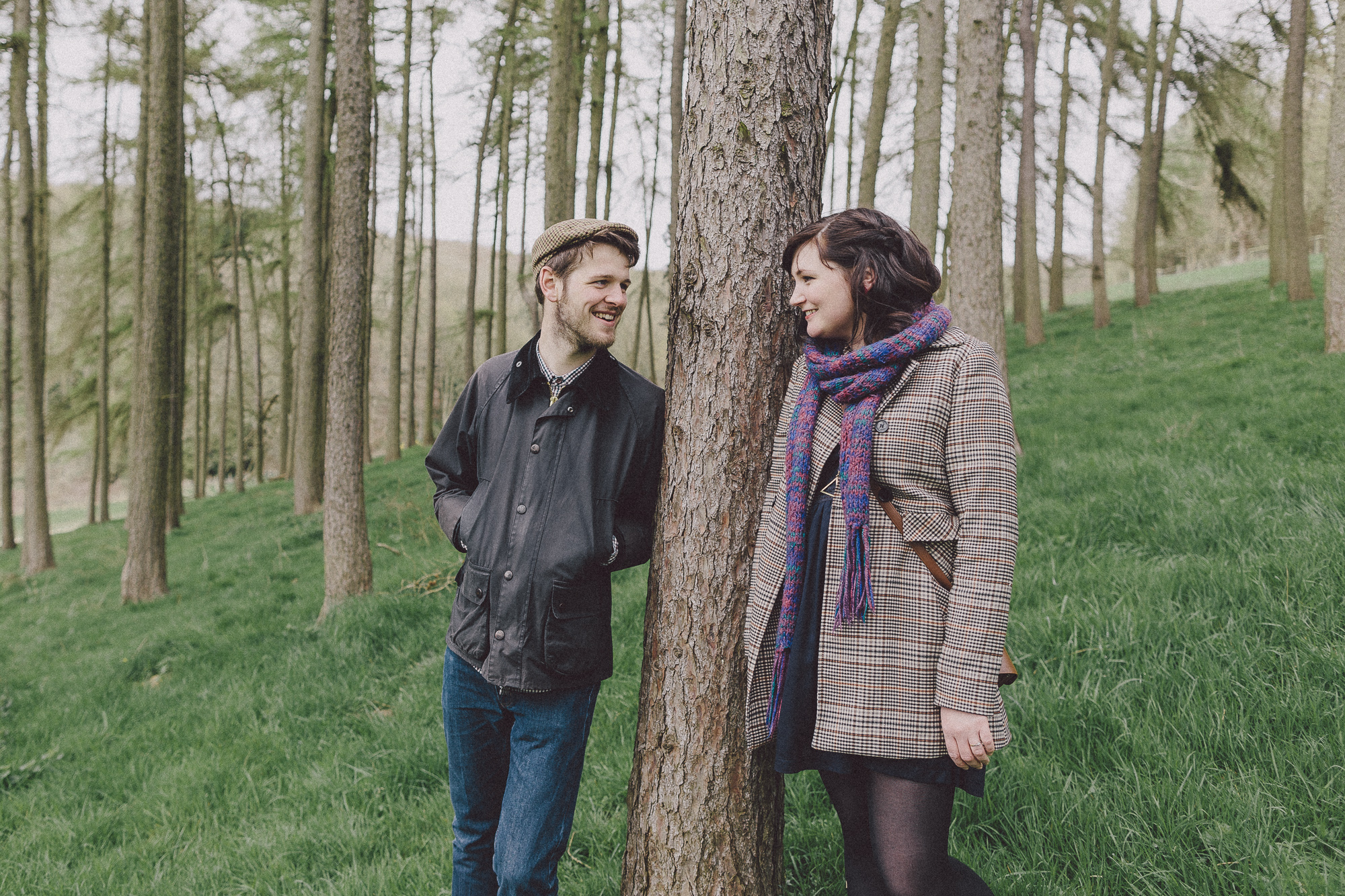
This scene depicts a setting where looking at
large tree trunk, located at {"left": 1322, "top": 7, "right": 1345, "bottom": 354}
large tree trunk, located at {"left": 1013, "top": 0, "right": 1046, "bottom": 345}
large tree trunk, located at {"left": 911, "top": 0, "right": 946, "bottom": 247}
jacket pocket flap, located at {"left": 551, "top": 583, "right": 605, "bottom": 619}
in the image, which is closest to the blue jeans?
jacket pocket flap, located at {"left": 551, "top": 583, "right": 605, "bottom": 619}

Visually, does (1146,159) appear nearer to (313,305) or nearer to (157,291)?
(313,305)

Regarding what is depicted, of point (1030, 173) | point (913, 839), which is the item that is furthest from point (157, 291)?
point (1030, 173)

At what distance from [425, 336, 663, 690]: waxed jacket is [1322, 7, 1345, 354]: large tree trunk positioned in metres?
8.64

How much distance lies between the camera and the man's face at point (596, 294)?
2.00 metres

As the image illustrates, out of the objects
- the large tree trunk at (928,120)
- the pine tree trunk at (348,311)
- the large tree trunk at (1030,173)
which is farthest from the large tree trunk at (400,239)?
the large tree trunk at (1030,173)

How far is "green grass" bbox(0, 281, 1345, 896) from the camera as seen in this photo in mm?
2170

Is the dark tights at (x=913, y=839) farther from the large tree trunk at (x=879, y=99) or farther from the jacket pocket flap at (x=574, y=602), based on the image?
the large tree trunk at (x=879, y=99)

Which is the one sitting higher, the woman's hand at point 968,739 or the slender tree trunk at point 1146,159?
the slender tree trunk at point 1146,159

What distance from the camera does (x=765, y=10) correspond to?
6.49 ft

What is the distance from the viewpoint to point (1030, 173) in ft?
45.2

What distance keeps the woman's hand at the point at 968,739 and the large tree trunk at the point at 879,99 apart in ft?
28.2

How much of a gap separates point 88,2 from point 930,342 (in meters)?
16.1

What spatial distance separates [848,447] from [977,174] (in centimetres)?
541

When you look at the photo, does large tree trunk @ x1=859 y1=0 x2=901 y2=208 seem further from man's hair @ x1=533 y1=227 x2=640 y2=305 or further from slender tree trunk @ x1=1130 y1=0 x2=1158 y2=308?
man's hair @ x1=533 y1=227 x2=640 y2=305
